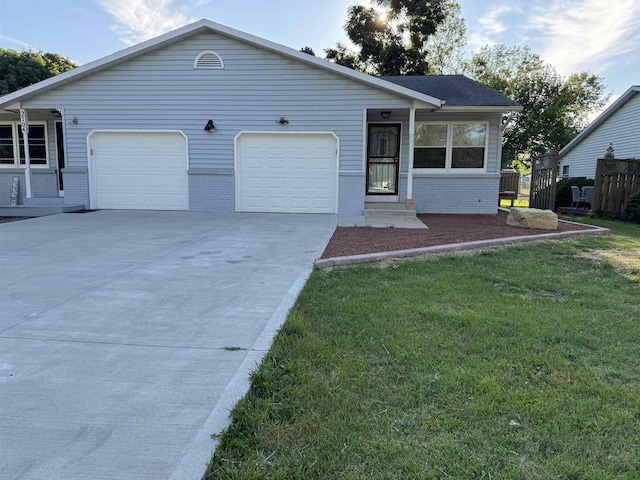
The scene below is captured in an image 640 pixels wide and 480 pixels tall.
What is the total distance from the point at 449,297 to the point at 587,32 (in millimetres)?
20779

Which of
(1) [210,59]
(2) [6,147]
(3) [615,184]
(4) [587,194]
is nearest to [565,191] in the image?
(4) [587,194]

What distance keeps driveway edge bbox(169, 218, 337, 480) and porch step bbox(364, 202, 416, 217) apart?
7.81 metres

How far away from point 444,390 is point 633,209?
529 inches

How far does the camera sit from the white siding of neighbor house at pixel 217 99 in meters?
11.5

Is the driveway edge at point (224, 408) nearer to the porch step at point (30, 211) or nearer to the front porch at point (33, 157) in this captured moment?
the porch step at point (30, 211)

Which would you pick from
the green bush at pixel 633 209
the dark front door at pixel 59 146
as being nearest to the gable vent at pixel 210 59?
the dark front door at pixel 59 146

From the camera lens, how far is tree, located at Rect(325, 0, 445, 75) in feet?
80.2

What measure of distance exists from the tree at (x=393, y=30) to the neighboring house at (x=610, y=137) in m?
9.86

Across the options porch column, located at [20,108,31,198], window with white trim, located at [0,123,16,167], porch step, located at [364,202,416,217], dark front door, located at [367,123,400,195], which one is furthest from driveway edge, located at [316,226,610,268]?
window with white trim, located at [0,123,16,167]

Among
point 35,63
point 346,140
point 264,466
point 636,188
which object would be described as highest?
point 35,63

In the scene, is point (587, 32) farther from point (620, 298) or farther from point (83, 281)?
point (83, 281)

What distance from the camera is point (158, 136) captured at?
12086 mm

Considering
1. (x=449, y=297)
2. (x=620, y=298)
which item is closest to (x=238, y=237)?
(x=449, y=297)

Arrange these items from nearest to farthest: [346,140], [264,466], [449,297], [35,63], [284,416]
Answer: [264,466] < [284,416] < [449,297] < [346,140] < [35,63]
